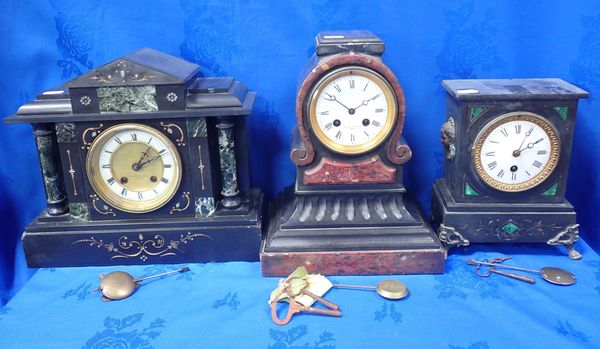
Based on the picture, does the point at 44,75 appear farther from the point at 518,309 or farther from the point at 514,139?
the point at 518,309

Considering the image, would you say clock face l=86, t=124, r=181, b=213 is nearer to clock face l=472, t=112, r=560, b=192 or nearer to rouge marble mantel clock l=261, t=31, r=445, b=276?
rouge marble mantel clock l=261, t=31, r=445, b=276

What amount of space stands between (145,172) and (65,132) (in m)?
0.27

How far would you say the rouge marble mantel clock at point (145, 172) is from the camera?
1.63m

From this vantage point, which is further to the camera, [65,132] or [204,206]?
[204,206]

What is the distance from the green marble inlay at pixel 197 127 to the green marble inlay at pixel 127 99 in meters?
0.11

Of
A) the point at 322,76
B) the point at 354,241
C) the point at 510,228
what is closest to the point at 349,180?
the point at 354,241

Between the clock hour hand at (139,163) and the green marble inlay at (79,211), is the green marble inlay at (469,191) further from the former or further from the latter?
the green marble inlay at (79,211)

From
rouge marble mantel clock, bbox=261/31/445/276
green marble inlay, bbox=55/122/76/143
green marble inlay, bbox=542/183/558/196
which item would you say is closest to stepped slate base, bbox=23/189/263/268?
rouge marble mantel clock, bbox=261/31/445/276

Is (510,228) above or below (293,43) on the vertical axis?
below

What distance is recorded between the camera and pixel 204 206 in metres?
1.76

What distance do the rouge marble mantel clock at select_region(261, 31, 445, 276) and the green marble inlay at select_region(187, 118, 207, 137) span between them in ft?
0.95

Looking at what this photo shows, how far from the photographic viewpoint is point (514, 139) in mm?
1667

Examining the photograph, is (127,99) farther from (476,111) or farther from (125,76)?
(476,111)

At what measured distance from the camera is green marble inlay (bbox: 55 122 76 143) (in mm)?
1648
